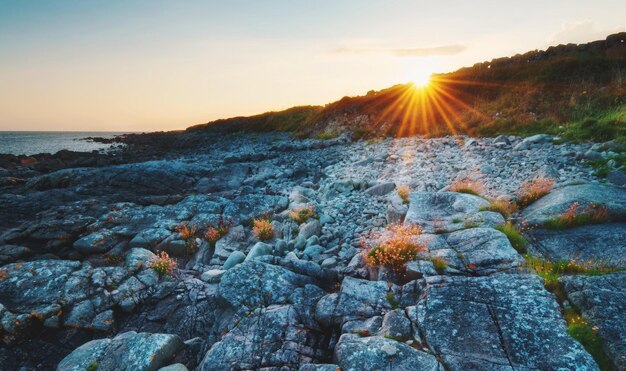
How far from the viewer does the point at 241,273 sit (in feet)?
22.8

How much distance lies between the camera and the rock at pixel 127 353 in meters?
5.21

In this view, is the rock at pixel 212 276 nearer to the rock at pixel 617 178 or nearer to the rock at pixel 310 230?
the rock at pixel 310 230

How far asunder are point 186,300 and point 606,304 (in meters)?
7.99

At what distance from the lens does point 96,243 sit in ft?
33.3

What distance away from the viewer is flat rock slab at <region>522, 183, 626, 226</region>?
7.52 m

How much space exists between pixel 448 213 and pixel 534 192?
2814 millimetres

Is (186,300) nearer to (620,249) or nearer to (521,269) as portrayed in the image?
(521,269)

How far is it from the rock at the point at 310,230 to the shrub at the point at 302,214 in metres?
0.87

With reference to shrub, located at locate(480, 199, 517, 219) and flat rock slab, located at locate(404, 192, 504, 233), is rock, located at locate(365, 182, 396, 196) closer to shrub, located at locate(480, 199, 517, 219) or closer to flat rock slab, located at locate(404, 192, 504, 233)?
flat rock slab, located at locate(404, 192, 504, 233)

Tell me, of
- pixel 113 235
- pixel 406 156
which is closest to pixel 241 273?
pixel 113 235

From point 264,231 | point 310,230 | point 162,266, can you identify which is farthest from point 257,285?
point 264,231

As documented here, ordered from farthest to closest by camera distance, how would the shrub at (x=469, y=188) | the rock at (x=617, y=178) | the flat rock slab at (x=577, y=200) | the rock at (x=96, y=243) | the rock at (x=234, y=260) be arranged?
the shrub at (x=469, y=188), the rock at (x=96, y=243), the rock at (x=617, y=178), the rock at (x=234, y=260), the flat rock slab at (x=577, y=200)

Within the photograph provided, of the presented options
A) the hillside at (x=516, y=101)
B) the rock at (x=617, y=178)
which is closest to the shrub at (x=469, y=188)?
the rock at (x=617, y=178)

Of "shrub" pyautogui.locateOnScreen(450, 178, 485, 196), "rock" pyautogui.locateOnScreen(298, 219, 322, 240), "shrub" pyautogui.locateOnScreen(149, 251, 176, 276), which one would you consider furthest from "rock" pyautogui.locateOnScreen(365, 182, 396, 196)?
"shrub" pyautogui.locateOnScreen(149, 251, 176, 276)
